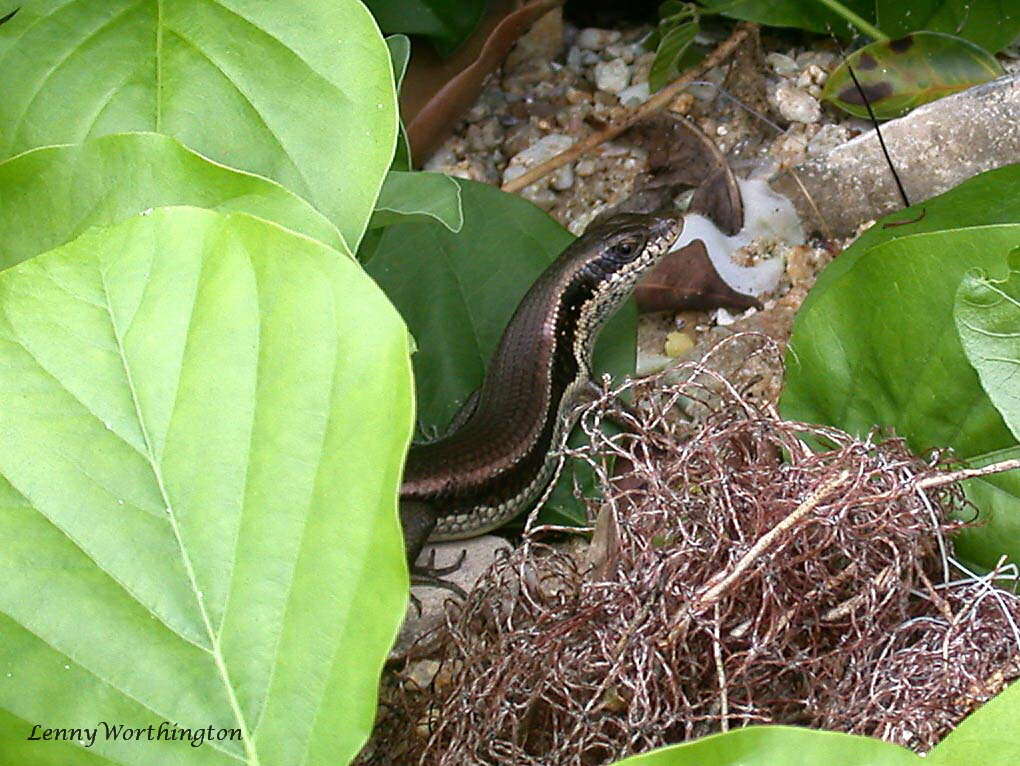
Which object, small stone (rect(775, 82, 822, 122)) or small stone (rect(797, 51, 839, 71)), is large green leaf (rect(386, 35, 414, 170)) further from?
small stone (rect(797, 51, 839, 71))

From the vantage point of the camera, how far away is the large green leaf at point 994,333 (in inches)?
50.1

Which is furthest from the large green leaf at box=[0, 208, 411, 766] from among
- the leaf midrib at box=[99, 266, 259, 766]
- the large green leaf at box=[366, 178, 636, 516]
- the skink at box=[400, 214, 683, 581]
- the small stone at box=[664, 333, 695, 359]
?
the small stone at box=[664, 333, 695, 359]

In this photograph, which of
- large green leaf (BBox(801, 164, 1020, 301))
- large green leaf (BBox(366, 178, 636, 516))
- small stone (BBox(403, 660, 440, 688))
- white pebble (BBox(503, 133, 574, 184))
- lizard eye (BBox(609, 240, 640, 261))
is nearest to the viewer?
large green leaf (BBox(801, 164, 1020, 301))

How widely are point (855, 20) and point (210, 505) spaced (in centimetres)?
183

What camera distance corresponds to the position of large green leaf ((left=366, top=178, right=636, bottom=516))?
2.16 metres

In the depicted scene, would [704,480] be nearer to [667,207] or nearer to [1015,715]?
[1015,715]

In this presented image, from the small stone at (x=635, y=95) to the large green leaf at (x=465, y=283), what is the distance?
430 mm

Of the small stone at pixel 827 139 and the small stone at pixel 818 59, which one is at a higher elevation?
the small stone at pixel 818 59

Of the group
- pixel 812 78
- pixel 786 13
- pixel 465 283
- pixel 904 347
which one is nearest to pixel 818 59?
pixel 812 78

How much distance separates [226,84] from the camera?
47.4 inches

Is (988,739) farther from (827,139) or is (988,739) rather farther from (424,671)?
(827,139)

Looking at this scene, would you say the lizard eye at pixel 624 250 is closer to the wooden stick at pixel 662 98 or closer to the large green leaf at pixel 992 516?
the wooden stick at pixel 662 98

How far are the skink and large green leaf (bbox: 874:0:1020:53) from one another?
1.83 ft

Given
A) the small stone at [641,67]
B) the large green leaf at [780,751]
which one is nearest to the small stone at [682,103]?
the small stone at [641,67]
